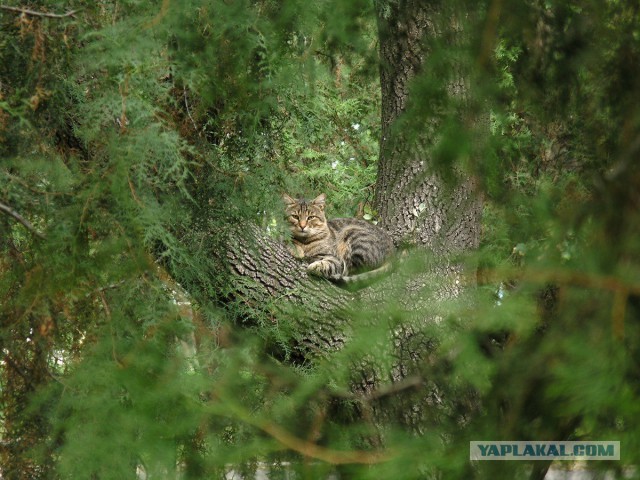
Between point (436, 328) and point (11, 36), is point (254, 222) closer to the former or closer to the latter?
point (11, 36)

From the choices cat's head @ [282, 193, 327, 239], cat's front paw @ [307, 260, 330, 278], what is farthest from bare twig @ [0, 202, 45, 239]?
cat's head @ [282, 193, 327, 239]

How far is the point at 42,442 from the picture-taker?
3.88 metres

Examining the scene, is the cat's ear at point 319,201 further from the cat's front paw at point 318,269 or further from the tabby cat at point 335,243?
the cat's front paw at point 318,269

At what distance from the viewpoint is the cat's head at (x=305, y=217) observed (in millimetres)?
5848

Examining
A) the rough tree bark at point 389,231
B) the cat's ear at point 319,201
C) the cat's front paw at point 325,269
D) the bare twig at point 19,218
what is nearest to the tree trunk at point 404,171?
the rough tree bark at point 389,231

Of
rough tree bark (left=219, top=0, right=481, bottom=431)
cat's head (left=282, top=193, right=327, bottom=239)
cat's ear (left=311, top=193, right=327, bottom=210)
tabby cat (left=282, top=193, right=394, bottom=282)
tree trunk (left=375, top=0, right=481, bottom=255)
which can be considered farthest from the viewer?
cat's ear (left=311, top=193, right=327, bottom=210)

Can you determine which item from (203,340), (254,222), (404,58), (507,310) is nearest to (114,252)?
(203,340)

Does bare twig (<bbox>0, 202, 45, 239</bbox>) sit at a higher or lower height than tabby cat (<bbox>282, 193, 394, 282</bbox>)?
higher

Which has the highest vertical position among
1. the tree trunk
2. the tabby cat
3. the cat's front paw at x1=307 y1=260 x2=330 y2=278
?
the tree trunk

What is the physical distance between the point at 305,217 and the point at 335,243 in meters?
0.35

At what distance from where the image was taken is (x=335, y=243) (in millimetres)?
5641

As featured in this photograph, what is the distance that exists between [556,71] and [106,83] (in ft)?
9.71

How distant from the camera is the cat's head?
5.85 meters

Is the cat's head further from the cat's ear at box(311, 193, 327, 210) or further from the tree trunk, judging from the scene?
the tree trunk
